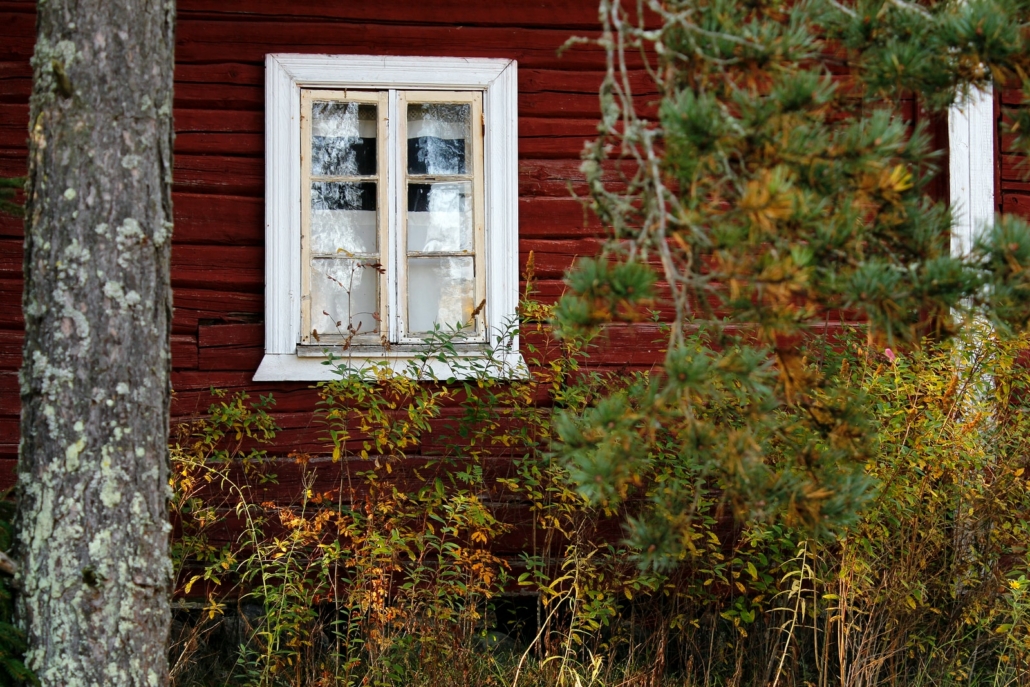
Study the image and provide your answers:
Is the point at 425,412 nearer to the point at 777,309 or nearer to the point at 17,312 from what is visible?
the point at 17,312

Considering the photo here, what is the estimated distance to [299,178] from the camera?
15.8ft

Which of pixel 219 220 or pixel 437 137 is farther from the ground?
pixel 437 137

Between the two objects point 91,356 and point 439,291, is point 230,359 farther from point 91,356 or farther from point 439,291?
point 91,356

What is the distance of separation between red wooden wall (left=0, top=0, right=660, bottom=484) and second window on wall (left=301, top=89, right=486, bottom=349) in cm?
23

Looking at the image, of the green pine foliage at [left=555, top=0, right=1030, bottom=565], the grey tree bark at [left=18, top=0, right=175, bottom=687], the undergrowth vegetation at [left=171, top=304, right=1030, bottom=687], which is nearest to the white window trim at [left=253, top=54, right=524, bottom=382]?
the undergrowth vegetation at [left=171, top=304, right=1030, bottom=687]

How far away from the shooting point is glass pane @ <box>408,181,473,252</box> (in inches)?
194

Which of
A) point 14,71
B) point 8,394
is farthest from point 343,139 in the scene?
point 8,394

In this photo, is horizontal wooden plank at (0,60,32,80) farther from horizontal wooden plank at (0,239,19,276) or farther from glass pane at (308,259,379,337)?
glass pane at (308,259,379,337)

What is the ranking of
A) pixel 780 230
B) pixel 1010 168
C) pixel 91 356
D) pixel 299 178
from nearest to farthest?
pixel 780 230 → pixel 91 356 → pixel 299 178 → pixel 1010 168

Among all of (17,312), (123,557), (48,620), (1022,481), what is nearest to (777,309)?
(123,557)

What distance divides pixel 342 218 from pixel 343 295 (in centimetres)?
37

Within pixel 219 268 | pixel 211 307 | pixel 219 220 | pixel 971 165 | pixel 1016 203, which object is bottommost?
pixel 211 307

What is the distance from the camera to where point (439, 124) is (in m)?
4.96

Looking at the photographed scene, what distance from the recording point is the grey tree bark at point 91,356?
2932mm
